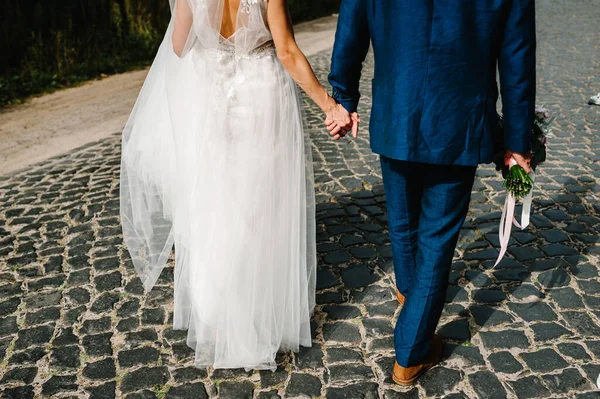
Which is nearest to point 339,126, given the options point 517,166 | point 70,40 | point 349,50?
point 349,50

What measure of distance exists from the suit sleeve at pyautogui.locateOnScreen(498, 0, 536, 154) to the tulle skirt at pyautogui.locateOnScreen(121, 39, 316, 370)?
107cm

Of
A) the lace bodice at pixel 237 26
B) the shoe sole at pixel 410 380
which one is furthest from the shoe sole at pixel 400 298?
the lace bodice at pixel 237 26

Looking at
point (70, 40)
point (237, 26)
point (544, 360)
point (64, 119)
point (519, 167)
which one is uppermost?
point (237, 26)

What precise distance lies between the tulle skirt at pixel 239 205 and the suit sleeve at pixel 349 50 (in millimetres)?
297

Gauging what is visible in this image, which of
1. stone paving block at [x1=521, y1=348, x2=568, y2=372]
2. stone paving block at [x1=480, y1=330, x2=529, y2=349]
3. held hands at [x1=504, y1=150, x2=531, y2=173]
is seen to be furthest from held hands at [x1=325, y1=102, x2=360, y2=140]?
stone paving block at [x1=521, y1=348, x2=568, y2=372]

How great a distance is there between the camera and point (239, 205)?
3107mm

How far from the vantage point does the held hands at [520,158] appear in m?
2.80

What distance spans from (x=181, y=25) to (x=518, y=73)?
63.2 inches

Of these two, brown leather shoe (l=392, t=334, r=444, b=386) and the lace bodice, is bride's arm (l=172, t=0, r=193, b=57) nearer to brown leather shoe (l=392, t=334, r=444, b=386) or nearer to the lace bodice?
the lace bodice

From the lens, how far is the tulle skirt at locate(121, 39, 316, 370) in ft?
9.93

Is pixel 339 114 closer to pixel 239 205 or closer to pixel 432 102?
pixel 432 102

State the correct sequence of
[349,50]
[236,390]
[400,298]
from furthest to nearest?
[400,298] → [236,390] → [349,50]

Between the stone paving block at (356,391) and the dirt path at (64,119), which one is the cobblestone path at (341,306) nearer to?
the stone paving block at (356,391)

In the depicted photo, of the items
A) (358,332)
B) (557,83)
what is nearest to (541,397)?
(358,332)
